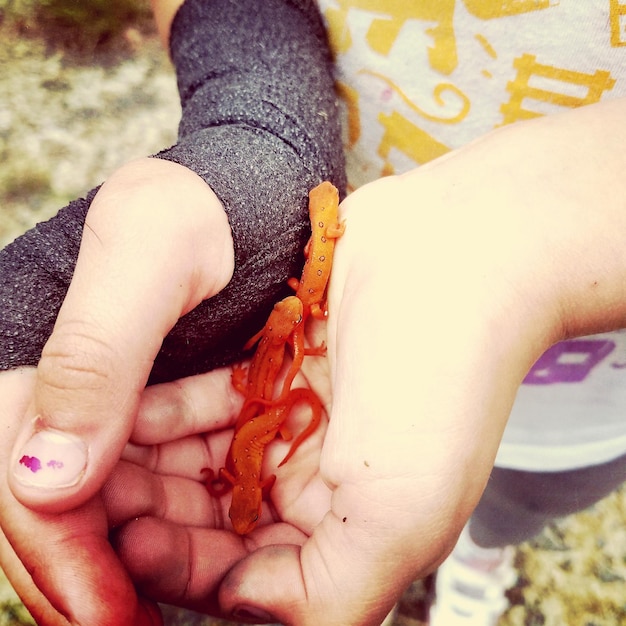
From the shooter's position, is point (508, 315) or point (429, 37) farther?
point (429, 37)

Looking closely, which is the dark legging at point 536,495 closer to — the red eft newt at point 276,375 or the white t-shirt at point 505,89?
the white t-shirt at point 505,89

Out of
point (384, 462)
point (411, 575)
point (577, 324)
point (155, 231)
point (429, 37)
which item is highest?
point (429, 37)

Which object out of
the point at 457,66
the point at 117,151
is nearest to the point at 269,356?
the point at 457,66

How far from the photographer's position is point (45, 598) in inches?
27.5

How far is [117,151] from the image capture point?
6.22 ft

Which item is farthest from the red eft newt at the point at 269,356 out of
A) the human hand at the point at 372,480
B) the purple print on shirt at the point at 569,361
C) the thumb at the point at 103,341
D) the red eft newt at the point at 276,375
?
the purple print on shirt at the point at 569,361

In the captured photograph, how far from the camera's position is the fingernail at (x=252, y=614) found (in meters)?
0.75

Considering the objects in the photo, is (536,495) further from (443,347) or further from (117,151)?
(117,151)

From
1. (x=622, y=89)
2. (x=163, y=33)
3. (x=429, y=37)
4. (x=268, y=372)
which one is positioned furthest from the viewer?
(x=163, y=33)

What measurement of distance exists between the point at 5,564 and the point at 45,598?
9cm

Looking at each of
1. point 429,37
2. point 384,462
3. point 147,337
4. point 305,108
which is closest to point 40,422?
point 147,337

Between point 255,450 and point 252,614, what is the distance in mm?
317

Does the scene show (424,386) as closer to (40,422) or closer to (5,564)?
(40,422)

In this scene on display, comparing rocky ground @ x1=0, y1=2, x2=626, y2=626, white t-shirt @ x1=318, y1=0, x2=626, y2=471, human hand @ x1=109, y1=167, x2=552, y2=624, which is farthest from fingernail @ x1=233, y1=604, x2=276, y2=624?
rocky ground @ x1=0, y1=2, x2=626, y2=626
